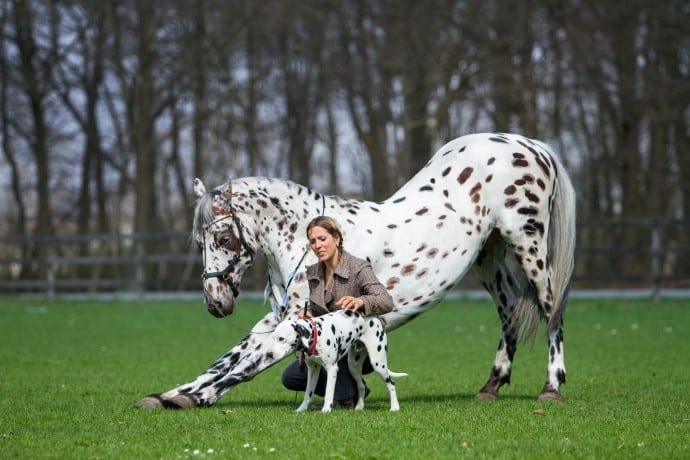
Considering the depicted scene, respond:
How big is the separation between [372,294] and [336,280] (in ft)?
0.97

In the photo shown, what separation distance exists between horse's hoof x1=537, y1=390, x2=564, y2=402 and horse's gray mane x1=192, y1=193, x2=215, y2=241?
2.86m

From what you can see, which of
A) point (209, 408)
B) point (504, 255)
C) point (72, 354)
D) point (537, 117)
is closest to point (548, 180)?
point (504, 255)

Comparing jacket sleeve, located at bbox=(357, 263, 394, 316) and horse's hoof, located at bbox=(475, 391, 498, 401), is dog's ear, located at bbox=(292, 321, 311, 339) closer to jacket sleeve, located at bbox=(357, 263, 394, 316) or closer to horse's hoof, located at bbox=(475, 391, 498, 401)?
jacket sleeve, located at bbox=(357, 263, 394, 316)

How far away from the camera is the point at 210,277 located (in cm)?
782

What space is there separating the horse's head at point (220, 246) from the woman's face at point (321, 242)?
80 cm

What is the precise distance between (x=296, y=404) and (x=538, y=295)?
215cm

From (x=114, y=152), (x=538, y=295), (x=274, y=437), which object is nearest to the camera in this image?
(x=274, y=437)

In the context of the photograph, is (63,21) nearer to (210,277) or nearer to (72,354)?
(72,354)

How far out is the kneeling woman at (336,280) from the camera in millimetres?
7227

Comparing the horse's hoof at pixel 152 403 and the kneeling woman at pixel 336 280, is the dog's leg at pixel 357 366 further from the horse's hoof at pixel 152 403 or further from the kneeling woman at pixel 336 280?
the horse's hoof at pixel 152 403

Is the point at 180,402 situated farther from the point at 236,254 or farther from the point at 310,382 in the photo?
the point at 236,254

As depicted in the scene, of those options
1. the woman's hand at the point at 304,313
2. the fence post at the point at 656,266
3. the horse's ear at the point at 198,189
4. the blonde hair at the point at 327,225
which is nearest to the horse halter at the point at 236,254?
the horse's ear at the point at 198,189

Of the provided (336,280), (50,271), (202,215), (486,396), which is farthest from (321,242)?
(50,271)

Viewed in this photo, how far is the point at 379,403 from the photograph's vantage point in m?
8.39
